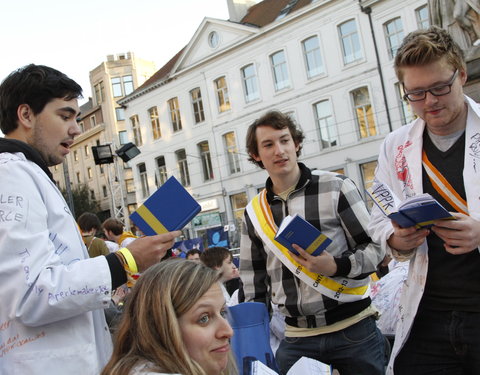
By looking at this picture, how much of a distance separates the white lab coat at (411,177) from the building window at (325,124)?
21.9 meters

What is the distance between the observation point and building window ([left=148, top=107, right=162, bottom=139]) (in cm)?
3226

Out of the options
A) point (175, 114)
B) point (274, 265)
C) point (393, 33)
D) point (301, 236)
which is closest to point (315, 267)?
point (301, 236)

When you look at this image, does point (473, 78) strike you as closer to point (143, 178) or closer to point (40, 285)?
point (40, 285)

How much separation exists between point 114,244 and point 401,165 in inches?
270

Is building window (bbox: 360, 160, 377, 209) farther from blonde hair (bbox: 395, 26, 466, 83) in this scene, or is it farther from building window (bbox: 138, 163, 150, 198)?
blonde hair (bbox: 395, 26, 466, 83)

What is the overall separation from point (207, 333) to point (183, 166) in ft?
96.6

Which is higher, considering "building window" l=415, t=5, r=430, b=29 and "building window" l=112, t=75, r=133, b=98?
"building window" l=112, t=75, r=133, b=98

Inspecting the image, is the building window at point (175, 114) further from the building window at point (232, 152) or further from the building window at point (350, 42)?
the building window at point (350, 42)

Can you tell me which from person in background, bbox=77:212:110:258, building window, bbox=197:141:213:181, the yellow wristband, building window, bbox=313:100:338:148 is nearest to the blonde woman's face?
the yellow wristband

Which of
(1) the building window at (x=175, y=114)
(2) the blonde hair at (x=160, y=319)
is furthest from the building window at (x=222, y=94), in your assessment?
(2) the blonde hair at (x=160, y=319)

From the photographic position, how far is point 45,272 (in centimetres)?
174

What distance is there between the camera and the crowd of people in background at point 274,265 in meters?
1.71

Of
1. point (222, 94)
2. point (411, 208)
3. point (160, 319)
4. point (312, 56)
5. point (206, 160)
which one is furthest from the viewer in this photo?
point (206, 160)

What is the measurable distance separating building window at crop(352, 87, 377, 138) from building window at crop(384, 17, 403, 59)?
6.74ft
